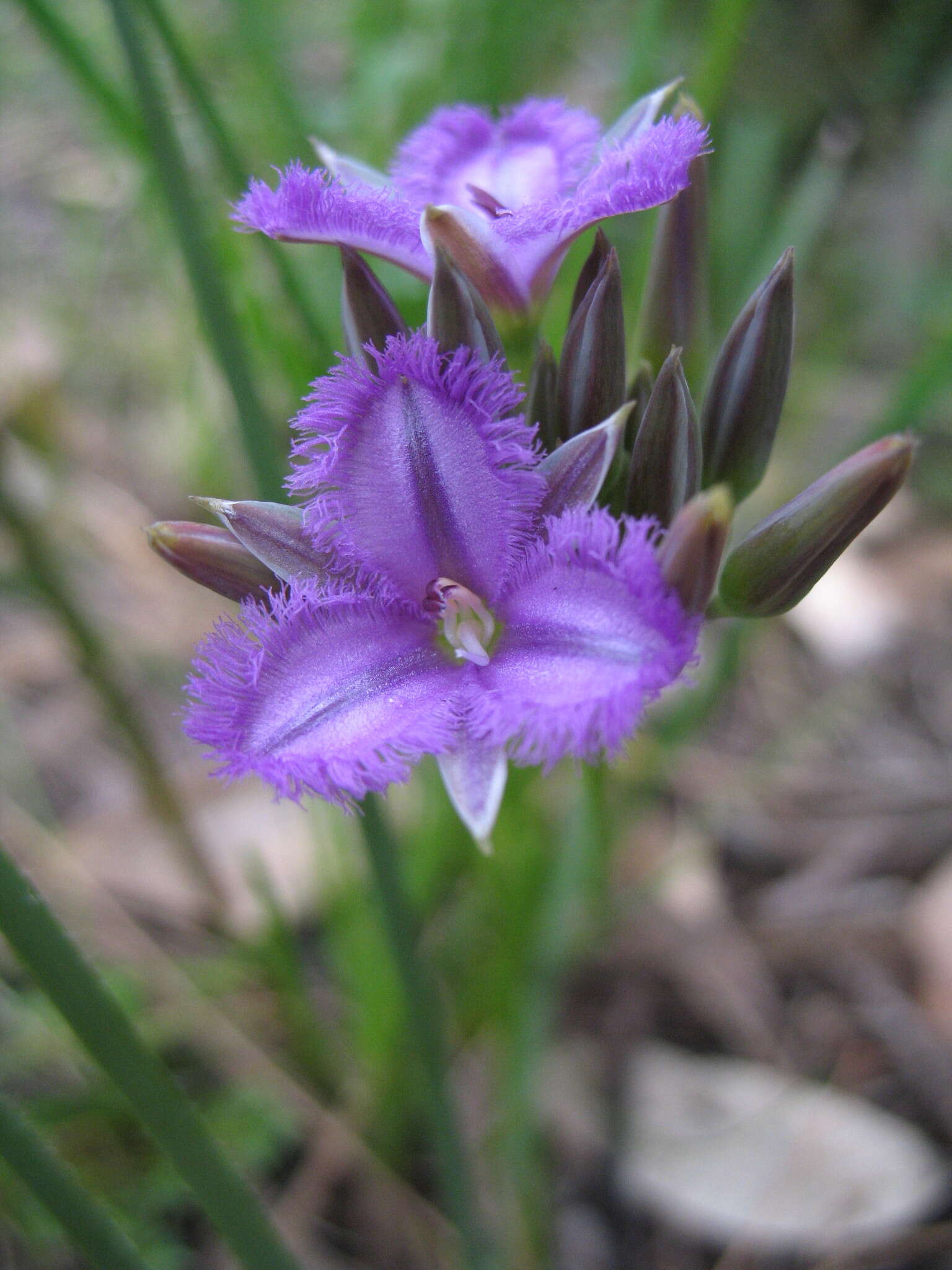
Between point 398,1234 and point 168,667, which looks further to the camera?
point 168,667

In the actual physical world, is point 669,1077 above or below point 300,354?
below

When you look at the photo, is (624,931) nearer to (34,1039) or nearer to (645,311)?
(34,1039)

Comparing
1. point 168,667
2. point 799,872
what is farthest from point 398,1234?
point 168,667

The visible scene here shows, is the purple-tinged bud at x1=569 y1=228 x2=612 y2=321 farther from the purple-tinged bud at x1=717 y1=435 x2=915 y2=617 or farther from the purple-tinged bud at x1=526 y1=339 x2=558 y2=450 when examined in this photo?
the purple-tinged bud at x1=717 y1=435 x2=915 y2=617

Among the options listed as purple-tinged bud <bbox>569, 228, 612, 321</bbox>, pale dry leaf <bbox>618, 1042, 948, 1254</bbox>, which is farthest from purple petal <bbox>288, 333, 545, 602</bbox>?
pale dry leaf <bbox>618, 1042, 948, 1254</bbox>

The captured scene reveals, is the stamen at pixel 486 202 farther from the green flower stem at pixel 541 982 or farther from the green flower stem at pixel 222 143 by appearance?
the green flower stem at pixel 541 982

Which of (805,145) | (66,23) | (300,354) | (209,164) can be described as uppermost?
(805,145)

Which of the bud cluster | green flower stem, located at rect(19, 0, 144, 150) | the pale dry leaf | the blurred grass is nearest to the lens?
the bud cluster
